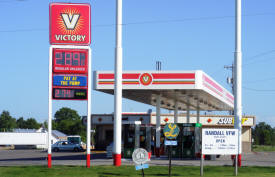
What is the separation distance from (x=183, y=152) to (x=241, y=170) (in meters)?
10.2

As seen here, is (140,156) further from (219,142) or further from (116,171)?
(116,171)

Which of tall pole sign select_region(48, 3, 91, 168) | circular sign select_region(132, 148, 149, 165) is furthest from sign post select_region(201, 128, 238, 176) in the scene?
tall pole sign select_region(48, 3, 91, 168)

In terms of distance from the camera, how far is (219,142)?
72.9ft

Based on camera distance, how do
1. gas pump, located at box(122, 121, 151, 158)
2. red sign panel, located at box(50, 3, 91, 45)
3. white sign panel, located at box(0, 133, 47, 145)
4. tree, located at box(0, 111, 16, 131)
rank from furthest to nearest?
tree, located at box(0, 111, 16, 131), white sign panel, located at box(0, 133, 47, 145), gas pump, located at box(122, 121, 151, 158), red sign panel, located at box(50, 3, 91, 45)

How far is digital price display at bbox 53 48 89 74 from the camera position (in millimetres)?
24938

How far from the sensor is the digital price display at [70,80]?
81.4ft

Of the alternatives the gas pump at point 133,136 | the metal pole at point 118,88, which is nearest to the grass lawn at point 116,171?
the metal pole at point 118,88

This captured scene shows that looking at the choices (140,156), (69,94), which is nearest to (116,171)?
(69,94)

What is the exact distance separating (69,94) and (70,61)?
63.9 inches

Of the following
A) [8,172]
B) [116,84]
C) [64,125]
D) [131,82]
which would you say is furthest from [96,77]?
[64,125]

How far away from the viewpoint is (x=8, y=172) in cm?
2286

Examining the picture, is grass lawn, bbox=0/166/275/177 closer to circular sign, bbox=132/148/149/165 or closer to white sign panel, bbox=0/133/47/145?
circular sign, bbox=132/148/149/165

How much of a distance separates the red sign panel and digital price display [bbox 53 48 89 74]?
0.45 m

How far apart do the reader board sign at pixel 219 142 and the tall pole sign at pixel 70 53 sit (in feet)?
19.1
